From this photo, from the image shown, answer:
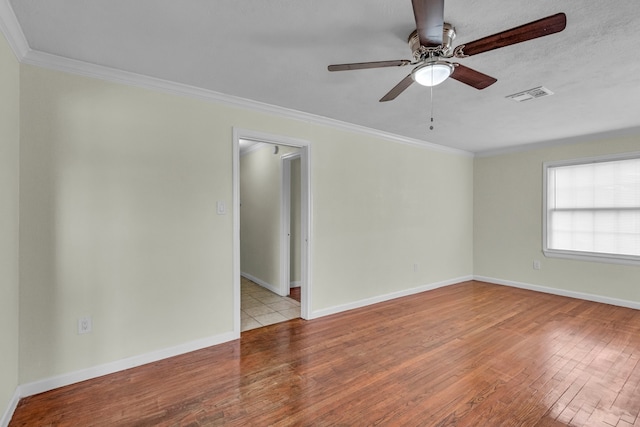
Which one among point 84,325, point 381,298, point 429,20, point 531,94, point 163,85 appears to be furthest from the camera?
point 381,298

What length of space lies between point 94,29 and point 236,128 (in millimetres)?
Result: 1298

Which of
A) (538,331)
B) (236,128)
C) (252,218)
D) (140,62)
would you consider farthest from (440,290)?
(140,62)

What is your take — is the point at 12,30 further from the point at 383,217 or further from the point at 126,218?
the point at 383,217

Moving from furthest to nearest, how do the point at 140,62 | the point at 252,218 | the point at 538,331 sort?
the point at 252,218
the point at 538,331
the point at 140,62

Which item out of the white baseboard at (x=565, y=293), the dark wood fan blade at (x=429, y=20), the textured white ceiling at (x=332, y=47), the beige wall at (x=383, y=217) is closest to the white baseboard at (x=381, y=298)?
the beige wall at (x=383, y=217)

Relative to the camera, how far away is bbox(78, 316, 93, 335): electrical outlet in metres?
2.24

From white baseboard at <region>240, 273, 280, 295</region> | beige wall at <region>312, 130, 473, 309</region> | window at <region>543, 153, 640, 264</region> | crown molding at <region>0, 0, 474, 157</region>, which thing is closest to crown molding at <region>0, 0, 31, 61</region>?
crown molding at <region>0, 0, 474, 157</region>

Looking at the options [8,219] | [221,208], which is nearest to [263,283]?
[221,208]

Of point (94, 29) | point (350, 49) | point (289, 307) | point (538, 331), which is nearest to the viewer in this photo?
point (94, 29)

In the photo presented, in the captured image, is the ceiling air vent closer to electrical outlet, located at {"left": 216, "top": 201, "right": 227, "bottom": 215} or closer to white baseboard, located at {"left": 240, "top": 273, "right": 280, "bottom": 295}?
electrical outlet, located at {"left": 216, "top": 201, "right": 227, "bottom": 215}

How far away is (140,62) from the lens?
7.37ft

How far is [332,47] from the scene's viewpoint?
2.03m

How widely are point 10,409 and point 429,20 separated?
3284 mm

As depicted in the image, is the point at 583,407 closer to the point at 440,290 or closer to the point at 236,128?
the point at 440,290
